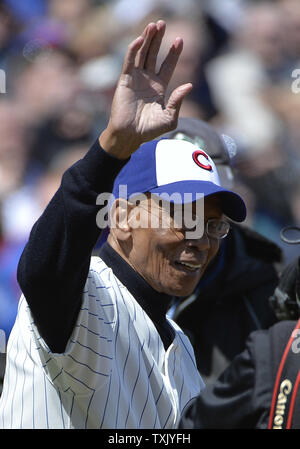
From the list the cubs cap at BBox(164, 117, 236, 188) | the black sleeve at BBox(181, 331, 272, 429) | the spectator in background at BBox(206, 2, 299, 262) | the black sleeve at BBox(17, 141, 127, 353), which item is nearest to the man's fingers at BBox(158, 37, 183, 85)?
the black sleeve at BBox(17, 141, 127, 353)

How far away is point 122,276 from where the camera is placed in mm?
2436

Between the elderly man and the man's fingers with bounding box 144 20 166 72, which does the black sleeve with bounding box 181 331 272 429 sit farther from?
the man's fingers with bounding box 144 20 166 72

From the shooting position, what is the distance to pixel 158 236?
2.46m

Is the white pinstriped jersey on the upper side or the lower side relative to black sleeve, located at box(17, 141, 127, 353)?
lower

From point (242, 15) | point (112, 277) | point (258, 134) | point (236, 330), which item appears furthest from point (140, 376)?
point (242, 15)

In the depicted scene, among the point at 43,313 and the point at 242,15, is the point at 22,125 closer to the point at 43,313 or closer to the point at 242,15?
the point at 242,15

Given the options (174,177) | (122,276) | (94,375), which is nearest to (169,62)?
(174,177)

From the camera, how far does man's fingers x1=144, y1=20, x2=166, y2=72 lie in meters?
2.13

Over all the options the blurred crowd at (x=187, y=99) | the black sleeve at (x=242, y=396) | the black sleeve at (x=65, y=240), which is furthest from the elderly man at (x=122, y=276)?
the blurred crowd at (x=187, y=99)

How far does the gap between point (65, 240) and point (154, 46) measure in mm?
589

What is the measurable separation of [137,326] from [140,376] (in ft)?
0.52

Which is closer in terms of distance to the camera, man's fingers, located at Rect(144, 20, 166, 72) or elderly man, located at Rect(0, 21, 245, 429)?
elderly man, located at Rect(0, 21, 245, 429)

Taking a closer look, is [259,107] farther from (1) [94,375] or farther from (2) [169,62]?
(1) [94,375]

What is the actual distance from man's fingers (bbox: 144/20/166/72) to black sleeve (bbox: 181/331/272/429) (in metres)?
0.79
